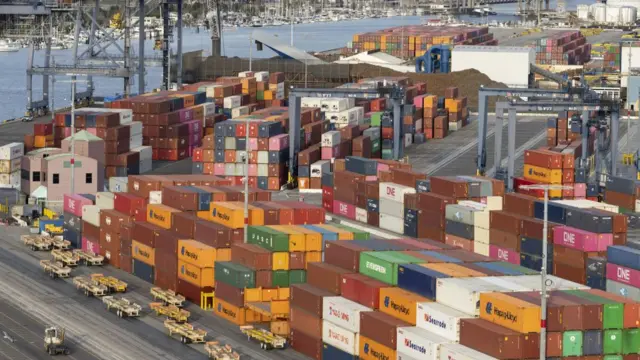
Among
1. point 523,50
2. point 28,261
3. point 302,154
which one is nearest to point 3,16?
point 523,50

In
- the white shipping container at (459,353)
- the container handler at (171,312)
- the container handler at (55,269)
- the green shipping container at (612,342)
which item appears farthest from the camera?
the container handler at (55,269)

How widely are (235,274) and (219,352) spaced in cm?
465

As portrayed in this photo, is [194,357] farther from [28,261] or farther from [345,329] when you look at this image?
[28,261]

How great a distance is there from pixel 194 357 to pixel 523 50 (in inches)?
3298

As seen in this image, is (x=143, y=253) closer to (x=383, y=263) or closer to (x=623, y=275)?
(x=383, y=263)

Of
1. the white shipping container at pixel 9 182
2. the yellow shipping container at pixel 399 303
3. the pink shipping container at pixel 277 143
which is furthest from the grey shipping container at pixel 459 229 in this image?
the white shipping container at pixel 9 182

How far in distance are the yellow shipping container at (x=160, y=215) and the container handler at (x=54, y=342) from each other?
960cm

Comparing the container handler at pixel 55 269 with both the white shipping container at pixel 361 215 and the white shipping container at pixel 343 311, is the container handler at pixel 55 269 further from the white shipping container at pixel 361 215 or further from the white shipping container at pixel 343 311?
the white shipping container at pixel 343 311

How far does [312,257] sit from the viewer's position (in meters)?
51.5

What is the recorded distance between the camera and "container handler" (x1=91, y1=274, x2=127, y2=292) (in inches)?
2224

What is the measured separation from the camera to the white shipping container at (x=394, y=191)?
67.3 metres

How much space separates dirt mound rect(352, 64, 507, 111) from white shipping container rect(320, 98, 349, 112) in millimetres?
25418

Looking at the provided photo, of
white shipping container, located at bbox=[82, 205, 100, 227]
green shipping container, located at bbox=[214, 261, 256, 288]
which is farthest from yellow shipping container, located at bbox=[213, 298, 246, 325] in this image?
white shipping container, located at bbox=[82, 205, 100, 227]

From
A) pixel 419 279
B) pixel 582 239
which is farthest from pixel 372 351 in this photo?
pixel 582 239
